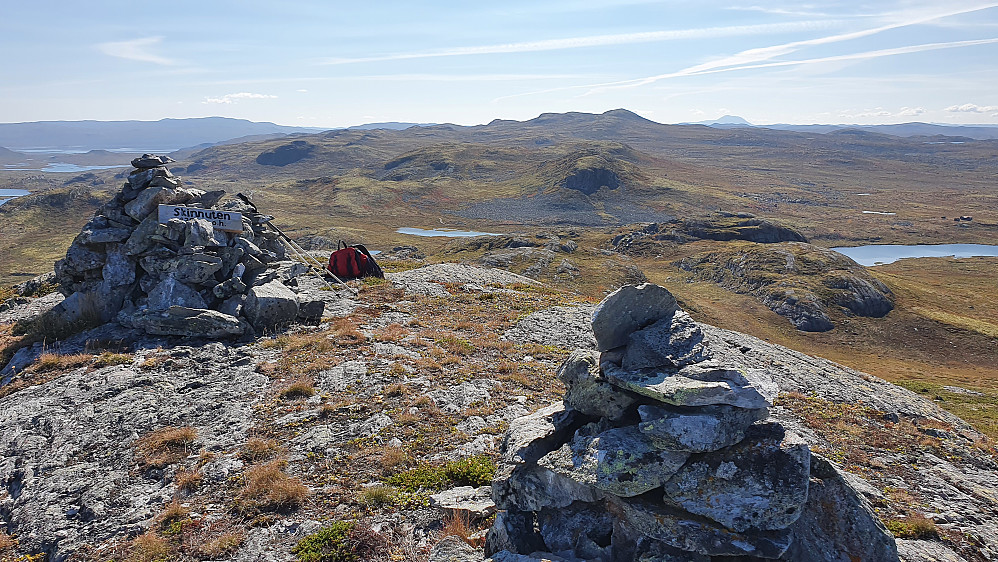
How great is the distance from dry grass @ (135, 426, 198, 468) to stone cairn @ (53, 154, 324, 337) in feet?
24.7

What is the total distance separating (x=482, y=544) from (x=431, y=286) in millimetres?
26327

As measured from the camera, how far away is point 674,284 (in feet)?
278

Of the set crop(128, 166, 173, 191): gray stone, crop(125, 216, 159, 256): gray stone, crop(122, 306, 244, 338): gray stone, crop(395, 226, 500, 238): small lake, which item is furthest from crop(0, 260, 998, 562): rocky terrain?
crop(395, 226, 500, 238): small lake

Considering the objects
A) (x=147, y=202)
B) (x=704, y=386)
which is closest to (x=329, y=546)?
(x=704, y=386)

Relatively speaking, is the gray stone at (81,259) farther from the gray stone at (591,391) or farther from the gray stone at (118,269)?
the gray stone at (591,391)

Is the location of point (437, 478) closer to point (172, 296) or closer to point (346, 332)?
point (346, 332)

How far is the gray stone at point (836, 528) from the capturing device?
800 cm

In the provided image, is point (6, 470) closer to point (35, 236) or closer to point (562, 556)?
point (562, 556)

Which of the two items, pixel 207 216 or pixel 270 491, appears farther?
pixel 207 216

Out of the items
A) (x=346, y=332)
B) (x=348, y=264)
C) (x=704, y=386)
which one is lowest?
(x=346, y=332)

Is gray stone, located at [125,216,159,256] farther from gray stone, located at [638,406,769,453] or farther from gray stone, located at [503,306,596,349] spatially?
gray stone, located at [638,406,769,453]

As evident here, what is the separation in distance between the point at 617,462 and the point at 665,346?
255 centimetres

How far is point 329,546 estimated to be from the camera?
10266mm

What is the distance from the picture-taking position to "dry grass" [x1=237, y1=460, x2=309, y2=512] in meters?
11.6
